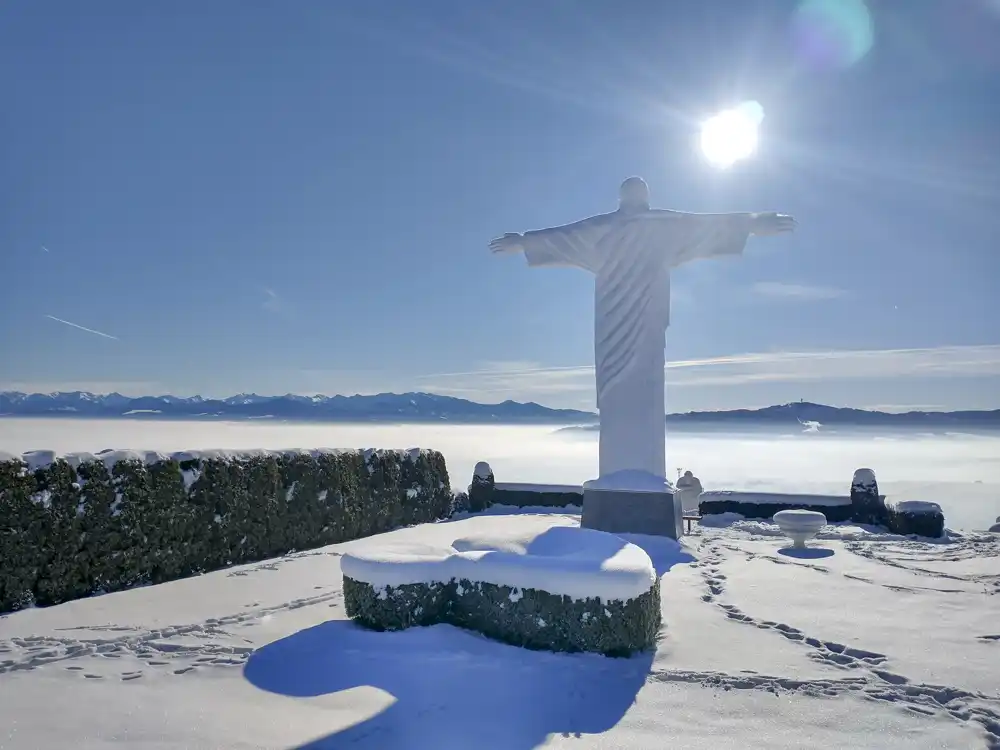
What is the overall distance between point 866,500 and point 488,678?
1265cm

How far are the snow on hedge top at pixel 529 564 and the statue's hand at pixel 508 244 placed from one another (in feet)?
23.9

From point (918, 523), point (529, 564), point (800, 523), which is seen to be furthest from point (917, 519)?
point (529, 564)

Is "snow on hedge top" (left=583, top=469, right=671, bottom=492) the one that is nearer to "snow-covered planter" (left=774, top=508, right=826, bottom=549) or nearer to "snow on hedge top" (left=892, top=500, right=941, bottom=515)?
"snow-covered planter" (left=774, top=508, right=826, bottom=549)

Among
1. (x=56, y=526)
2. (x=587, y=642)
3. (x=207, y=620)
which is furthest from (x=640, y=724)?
(x=56, y=526)

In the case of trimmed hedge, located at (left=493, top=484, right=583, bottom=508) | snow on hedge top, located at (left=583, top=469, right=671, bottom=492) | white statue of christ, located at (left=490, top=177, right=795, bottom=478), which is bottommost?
trimmed hedge, located at (left=493, top=484, right=583, bottom=508)

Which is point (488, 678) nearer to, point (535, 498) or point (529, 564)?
point (529, 564)

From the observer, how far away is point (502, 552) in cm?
636

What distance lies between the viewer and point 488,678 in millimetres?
5184

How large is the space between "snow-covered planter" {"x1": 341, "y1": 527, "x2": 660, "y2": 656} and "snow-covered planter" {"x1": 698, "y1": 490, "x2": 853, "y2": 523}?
1031 centimetres

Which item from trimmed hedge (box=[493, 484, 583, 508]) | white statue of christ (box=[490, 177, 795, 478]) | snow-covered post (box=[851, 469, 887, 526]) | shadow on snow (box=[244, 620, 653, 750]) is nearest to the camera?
shadow on snow (box=[244, 620, 653, 750])

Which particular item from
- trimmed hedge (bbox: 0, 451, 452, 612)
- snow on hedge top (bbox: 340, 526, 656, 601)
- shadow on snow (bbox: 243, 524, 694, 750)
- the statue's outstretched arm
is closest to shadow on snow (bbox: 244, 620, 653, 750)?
shadow on snow (bbox: 243, 524, 694, 750)

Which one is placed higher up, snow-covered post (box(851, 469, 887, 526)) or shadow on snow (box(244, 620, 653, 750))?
snow-covered post (box(851, 469, 887, 526))

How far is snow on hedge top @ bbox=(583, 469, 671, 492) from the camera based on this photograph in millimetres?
11641

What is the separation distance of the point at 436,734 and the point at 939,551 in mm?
10506
